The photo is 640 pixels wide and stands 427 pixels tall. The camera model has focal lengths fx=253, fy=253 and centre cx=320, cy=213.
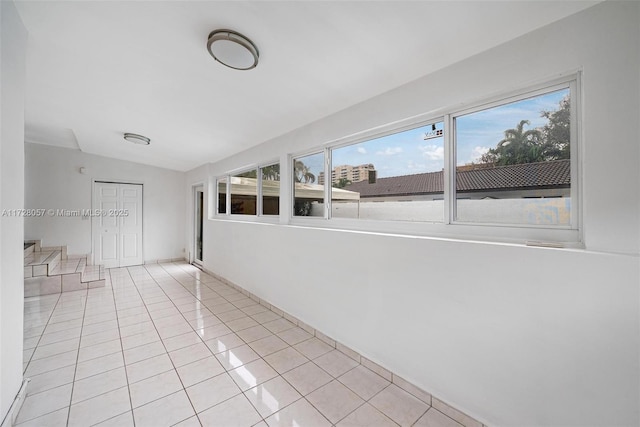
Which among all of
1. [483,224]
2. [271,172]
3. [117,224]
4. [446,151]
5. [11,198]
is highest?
[271,172]

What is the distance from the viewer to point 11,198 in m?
1.53

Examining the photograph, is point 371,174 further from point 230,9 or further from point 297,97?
point 230,9

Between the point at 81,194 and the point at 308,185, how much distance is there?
551 cm

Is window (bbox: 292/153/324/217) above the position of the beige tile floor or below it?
above

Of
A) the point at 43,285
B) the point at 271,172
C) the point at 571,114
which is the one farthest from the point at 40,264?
the point at 571,114

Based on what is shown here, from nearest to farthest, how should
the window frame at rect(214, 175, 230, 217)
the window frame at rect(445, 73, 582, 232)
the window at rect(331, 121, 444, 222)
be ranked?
the window frame at rect(445, 73, 582, 232) → the window at rect(331, 121, 444, 222) → the window frame at rect(214, 175, 230, 217)

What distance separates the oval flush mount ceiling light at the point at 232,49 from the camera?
62.7 inches

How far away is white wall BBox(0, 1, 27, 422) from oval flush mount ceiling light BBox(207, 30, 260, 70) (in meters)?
1.09

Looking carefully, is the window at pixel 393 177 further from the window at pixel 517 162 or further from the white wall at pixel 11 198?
the white wall at pixel 11 198

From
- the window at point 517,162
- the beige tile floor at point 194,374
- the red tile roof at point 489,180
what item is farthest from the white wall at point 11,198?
the window at point 517,162

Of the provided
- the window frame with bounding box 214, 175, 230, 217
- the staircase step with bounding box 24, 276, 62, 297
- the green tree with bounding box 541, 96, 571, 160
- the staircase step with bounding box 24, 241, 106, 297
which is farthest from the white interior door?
the green tree with bounding box 541, 96, 571, 160

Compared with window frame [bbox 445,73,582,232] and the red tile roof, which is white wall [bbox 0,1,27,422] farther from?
window frame [bbox 445,73,582,232]

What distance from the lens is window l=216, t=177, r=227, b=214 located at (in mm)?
5012

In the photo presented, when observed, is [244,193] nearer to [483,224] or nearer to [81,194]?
[483,224]
